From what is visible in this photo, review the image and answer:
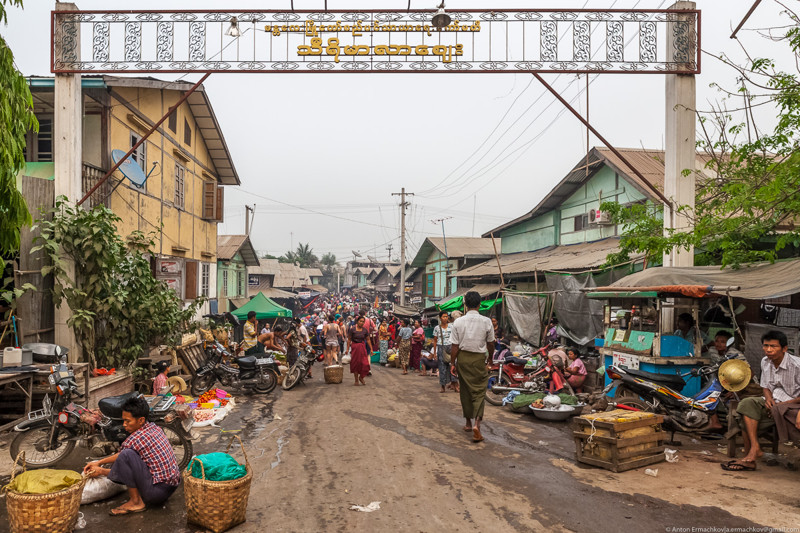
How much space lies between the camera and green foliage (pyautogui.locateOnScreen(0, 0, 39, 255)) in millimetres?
4219

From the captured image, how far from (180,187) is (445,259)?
1723 cm

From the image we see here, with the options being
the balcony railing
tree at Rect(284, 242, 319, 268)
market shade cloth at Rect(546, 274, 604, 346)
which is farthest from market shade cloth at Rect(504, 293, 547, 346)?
tree at Rect(284, 242, 319, 268)

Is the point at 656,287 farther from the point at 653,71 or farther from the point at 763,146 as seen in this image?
the point at 653,71

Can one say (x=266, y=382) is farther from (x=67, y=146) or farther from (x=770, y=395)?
(x=770, y=395)

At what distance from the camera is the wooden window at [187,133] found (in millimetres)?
17047

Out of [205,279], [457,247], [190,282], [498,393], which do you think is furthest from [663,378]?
[457,247]

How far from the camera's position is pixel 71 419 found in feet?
20.2

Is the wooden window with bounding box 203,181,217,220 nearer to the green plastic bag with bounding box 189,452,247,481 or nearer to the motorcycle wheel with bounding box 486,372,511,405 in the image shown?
the motorcycle wheel with bounding box 486,372,511,405

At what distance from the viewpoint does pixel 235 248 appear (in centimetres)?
2562

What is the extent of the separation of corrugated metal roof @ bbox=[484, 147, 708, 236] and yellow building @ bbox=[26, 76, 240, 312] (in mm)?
12365

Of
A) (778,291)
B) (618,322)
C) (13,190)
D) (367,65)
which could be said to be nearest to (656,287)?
(778,291)

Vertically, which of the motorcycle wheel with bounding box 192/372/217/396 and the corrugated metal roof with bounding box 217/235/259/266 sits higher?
the corrugated metal roof with bounding box 217/235/259/266

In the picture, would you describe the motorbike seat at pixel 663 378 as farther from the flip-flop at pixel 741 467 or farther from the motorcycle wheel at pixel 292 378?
the motorcycle wheel at pixel 292 378

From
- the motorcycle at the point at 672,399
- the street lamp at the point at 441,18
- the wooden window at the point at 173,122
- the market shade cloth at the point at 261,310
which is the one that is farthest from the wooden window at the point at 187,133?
the motorcycle at the point at 672,399
